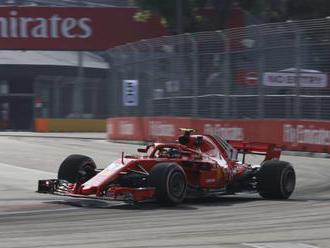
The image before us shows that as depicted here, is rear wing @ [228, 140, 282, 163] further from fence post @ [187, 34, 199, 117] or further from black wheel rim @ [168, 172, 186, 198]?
fence post @ [187, 34, 199, 117]

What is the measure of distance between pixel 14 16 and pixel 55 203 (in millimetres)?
27261

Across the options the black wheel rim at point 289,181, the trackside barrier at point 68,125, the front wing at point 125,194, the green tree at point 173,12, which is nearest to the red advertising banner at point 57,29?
the green tree at point 173,12

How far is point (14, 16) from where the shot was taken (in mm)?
38375

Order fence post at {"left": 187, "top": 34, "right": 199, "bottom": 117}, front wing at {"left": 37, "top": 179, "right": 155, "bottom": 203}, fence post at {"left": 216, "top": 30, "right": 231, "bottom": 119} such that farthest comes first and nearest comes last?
fence post at {"left": 187, "top": 34, "right": 199, "bottom": 117}, fence post at {"left": 216, "top": 30, "right": 231, "bottom": 119}, front wing at {"left": 37, "top": 179, "right": 155, "bottom": 203}

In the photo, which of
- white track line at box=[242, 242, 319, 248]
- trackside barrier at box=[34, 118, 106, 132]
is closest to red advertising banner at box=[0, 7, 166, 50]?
trackside barrier at box=[34, 118, 106, 132]

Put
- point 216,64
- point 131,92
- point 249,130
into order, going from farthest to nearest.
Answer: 1. point 131,92
2. point 216,64
3. point 249,130

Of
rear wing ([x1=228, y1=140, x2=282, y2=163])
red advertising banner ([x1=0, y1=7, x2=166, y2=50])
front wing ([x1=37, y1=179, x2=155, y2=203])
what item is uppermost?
red advertising banner ([x1=0, y1=7, x2=166, y2=50])

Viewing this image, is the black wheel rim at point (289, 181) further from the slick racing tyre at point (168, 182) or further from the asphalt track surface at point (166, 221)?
the slick racing tyre at point (168, 182)

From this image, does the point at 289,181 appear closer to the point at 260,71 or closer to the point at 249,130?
the point at 260,71

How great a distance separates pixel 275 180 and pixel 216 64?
11.7 meters

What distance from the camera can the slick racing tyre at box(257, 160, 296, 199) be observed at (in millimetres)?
13156

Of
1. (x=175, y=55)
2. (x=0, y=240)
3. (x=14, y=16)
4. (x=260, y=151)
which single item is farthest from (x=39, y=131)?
(x=0, y=240)

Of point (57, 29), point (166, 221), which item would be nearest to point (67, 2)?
point (57, 29)

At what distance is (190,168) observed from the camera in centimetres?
1282
